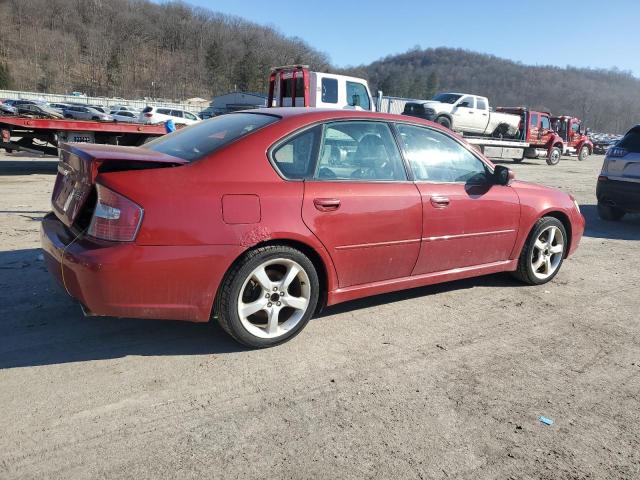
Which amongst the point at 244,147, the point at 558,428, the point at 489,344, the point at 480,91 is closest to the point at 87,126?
the point at 244,147

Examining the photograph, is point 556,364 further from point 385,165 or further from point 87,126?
point 87,126

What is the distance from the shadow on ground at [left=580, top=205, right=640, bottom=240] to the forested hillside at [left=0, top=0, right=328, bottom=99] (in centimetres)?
10507

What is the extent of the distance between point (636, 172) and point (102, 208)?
26.6 feet

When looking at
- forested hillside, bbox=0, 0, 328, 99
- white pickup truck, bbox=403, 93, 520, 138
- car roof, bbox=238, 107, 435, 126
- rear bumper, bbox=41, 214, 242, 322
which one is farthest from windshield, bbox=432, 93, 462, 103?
forested hillside, bbox=0, 0, 328, 99

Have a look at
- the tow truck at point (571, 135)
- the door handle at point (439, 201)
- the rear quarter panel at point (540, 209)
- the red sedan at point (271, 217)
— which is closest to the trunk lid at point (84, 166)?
the red sedan at point (271, 217)

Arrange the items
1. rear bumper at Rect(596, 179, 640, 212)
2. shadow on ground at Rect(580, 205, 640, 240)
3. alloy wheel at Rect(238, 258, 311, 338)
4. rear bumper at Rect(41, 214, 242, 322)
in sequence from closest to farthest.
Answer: rear bumper at Rect(41, 214, 242, 322) < alloy wheel at Rect(238, 258, 311, 338) < shadow on ground at Rect(580, 205, 640, 240) < rear bumper at Rect(596, 179, 640, 212)

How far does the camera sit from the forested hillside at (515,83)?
4786 inches

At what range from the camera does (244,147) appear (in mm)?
3234

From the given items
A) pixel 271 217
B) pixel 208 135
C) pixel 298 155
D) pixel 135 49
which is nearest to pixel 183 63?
pixel 135 49

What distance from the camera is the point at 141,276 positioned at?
2857 mm

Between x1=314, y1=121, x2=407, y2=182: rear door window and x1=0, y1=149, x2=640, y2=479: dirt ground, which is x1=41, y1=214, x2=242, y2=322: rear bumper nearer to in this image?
x1=0, y1=149, x2=640, y2=479: dirt ground

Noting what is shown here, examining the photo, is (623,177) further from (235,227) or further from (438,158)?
(235,227)

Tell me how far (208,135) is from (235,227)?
2.95ft

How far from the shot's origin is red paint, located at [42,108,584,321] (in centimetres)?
286
